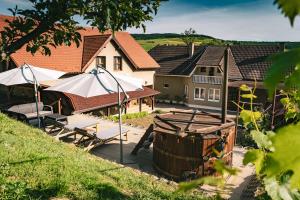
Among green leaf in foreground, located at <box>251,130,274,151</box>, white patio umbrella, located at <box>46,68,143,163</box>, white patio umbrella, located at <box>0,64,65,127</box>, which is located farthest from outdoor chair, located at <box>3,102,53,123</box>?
green leaf in foreground, located at <box>251,130,274,151</box>

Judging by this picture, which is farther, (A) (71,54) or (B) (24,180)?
(A) (71,54)

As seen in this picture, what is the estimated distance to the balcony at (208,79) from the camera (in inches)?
1430

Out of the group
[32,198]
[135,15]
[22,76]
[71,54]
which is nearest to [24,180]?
[32,198]

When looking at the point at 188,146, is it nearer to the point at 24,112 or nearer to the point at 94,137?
the point at 94,137

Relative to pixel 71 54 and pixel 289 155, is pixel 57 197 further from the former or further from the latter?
pixel 71 54

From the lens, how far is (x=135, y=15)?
6582 mm

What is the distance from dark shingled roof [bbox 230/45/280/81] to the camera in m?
37.0

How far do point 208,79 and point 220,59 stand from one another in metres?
2.73

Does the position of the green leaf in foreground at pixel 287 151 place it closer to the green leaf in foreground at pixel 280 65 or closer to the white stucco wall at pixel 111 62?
the green leaf in foreground at pixel 280 65

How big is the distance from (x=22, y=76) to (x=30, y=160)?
10.1 m

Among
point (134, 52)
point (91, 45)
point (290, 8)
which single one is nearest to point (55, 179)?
point (290, 8)

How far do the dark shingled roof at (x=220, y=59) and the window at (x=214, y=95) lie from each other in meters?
2.46

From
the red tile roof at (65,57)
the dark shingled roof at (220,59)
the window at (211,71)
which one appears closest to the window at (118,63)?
the red tile roof at (65,57)

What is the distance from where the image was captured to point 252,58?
126 feet
